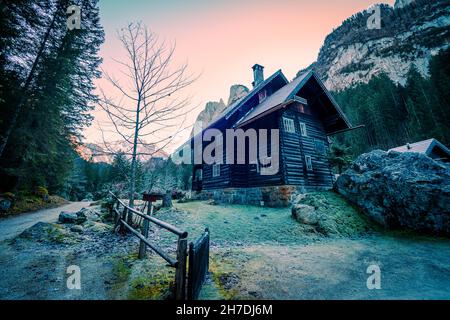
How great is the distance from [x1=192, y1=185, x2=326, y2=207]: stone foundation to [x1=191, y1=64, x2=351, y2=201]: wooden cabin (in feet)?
1.11

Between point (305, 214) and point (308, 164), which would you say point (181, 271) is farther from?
point (308, 164)

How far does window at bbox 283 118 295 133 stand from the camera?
1294 cm

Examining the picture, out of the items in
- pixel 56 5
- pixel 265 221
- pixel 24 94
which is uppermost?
pixel 56 5

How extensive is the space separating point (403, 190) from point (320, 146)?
8.49 m

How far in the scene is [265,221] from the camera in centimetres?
843

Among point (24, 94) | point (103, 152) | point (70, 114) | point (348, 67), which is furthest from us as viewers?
point (348, 67)

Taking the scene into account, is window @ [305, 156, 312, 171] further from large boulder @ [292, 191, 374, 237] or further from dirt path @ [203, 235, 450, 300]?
dirt path @ [203, 235, 450, 300]

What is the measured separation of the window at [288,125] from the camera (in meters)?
12.9

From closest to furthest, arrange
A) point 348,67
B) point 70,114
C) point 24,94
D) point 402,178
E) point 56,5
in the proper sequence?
point 402,178, point 24,94, point 56,5, point 70,114, point 348,67

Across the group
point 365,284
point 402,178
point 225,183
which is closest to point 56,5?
point 225,183

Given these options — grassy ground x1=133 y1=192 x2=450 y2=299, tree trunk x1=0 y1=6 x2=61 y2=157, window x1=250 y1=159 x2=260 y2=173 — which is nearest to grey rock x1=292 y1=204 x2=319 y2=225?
grassy ground x1=133 y1=192 x2=450 y2=299

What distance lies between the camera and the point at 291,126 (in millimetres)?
13305

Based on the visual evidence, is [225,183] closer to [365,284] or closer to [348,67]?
[365,284]

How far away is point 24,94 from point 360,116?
55.9 m
